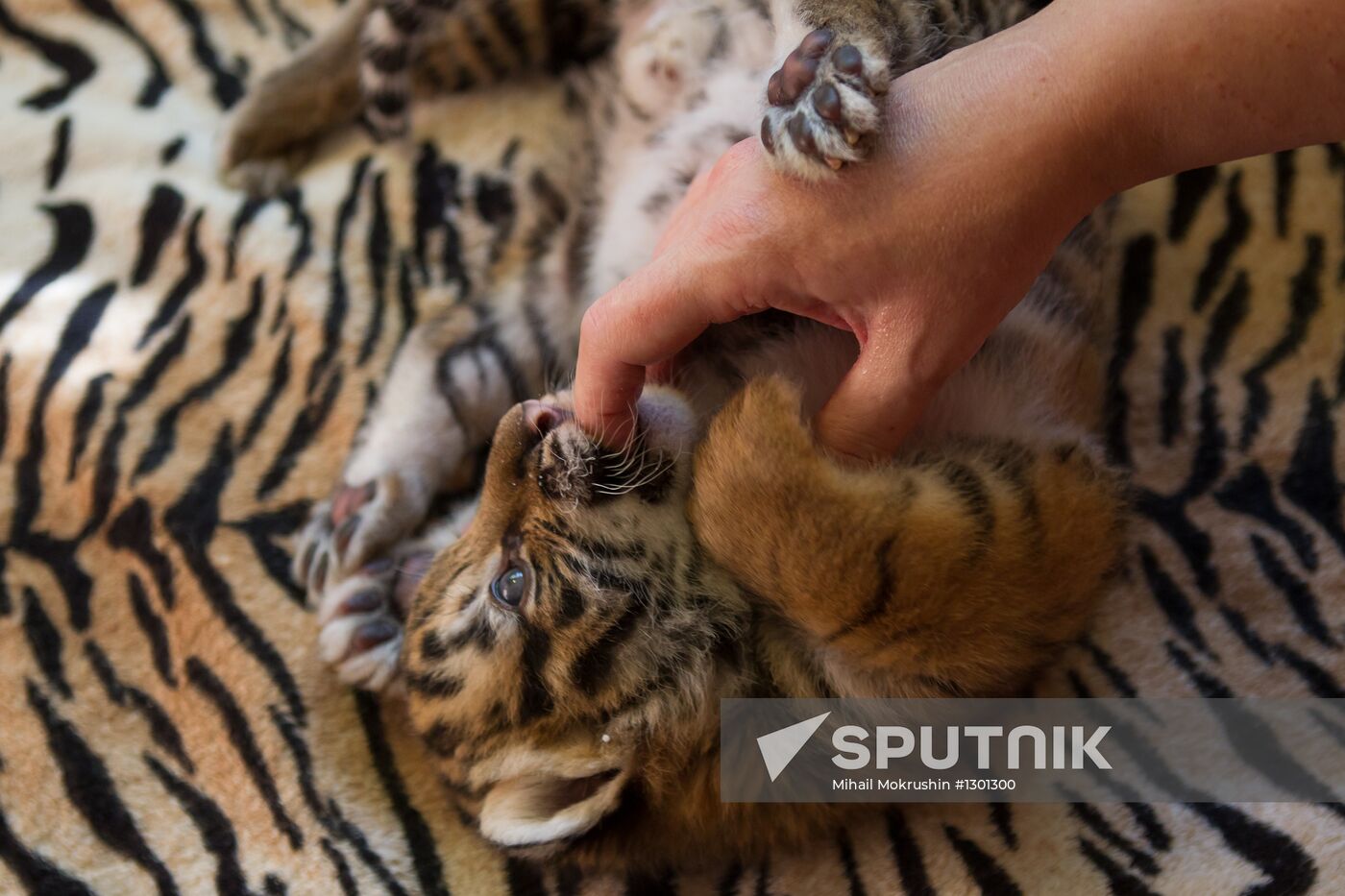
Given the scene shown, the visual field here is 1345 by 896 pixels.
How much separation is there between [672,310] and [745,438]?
0.65 feet

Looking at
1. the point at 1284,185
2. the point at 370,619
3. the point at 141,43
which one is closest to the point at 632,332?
the point at 370,619

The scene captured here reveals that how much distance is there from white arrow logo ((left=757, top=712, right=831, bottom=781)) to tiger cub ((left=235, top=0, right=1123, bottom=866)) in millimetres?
48

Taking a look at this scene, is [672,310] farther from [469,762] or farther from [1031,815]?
[1031,815]

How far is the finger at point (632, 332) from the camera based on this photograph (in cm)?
129

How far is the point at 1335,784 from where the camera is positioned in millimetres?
Result: 1496

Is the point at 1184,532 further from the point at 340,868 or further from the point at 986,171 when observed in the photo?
the point at 340,868

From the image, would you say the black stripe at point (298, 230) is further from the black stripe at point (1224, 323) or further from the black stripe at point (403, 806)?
the black stripe at point (1224, 323)

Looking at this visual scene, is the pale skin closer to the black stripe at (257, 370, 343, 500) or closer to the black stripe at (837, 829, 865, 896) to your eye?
the black stripe at (837, 829, 865, 896)

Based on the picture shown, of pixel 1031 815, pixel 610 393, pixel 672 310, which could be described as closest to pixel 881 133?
pixel 672 310

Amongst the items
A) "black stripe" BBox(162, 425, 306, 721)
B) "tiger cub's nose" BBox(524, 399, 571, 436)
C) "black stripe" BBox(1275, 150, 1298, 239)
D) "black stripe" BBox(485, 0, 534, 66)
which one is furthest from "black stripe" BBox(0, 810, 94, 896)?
"black stripe" BBox(1275, 150, 1298, 239)

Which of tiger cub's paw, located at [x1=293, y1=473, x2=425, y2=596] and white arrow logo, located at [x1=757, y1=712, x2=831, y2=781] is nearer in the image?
white arrow logo, located at [x1=757, y1=712, x2=831, y2=781]

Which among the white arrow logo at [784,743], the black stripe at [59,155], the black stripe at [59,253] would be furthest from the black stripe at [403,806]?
the black stripe at [59,155]

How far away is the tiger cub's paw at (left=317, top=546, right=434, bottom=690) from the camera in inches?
67.5

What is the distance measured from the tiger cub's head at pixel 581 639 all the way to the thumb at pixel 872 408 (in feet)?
0.82
